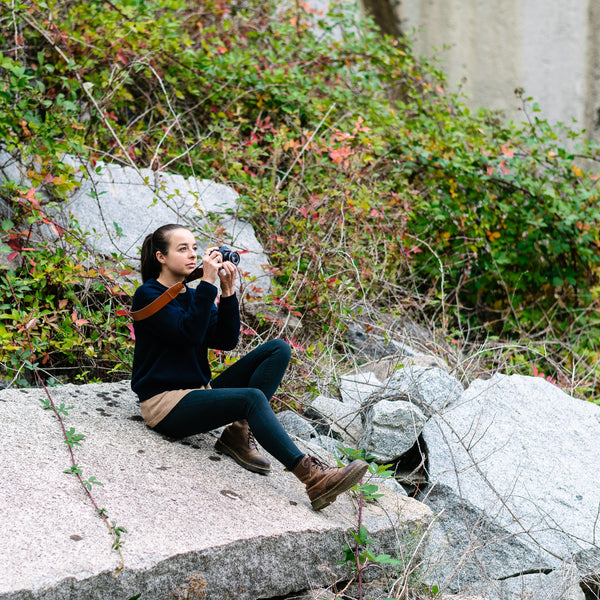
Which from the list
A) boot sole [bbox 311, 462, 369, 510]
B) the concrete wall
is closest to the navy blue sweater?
boot sole [bbox 311, 462, 369, 510]

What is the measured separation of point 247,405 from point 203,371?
378mm

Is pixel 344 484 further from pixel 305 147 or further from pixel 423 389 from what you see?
pixel 305 147

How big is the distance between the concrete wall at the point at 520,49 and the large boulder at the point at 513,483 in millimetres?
5553

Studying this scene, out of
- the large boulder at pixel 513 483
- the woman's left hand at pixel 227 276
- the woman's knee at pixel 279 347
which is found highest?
the woman's left hand at pixel 227 276

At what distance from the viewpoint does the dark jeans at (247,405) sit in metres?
2.58

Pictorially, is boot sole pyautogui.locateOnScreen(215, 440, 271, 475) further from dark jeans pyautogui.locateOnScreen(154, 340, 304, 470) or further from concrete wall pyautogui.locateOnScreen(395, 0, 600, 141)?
concrete wall pyautogui.locateOnScreen(395, 0, 600, 141)

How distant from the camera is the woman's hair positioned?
113 inches

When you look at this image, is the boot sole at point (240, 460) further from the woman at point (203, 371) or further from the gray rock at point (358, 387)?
the gray rock at point (358, 387)

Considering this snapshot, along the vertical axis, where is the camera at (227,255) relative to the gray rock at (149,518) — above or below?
above

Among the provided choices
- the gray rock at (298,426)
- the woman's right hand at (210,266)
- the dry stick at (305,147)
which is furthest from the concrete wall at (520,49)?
the woman's right hand at (210,266)

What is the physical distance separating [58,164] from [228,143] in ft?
5.14

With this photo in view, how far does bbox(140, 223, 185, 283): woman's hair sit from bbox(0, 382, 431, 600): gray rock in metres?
0.61

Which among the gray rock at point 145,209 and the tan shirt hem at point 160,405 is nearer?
the tan shirt hem at point 160,405

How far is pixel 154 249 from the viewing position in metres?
2.90
